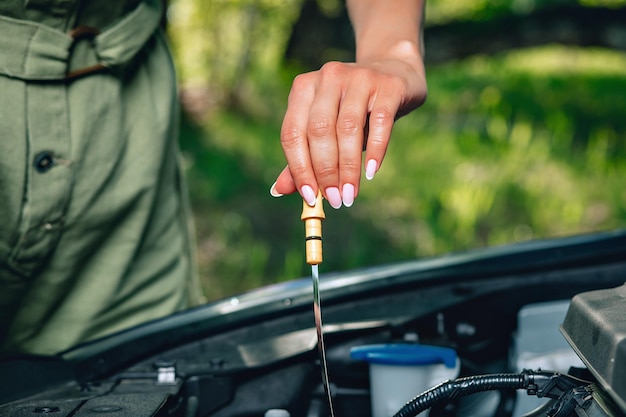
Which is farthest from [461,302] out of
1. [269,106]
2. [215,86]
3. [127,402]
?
[215,86]

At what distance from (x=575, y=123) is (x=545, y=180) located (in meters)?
1.55

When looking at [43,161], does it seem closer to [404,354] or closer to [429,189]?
[404,354]

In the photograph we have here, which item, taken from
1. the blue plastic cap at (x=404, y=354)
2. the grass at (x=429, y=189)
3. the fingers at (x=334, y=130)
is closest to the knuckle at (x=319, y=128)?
the fingers at (x=334, y=130)

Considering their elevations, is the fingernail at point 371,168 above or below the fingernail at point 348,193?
above

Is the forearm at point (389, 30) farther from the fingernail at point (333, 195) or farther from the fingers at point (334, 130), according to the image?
the fingernail at point (333, 195)

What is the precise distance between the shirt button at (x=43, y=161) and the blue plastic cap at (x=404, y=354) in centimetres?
52

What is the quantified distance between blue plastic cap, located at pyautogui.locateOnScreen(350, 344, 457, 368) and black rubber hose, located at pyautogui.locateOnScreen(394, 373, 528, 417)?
16 cm

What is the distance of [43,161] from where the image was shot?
112 cm

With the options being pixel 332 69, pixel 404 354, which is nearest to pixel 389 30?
pixel 332 69

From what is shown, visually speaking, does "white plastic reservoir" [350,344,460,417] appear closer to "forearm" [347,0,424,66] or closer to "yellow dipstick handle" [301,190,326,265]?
"yellow dipstick handle" [301,190,326,265]

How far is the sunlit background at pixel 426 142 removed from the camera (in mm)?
3857

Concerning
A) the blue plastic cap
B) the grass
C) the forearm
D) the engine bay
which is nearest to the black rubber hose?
the engine bay

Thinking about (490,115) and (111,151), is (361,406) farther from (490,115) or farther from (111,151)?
(490,115)

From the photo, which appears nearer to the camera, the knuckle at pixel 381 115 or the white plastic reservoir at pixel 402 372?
the knuckle at pixel 381 115
